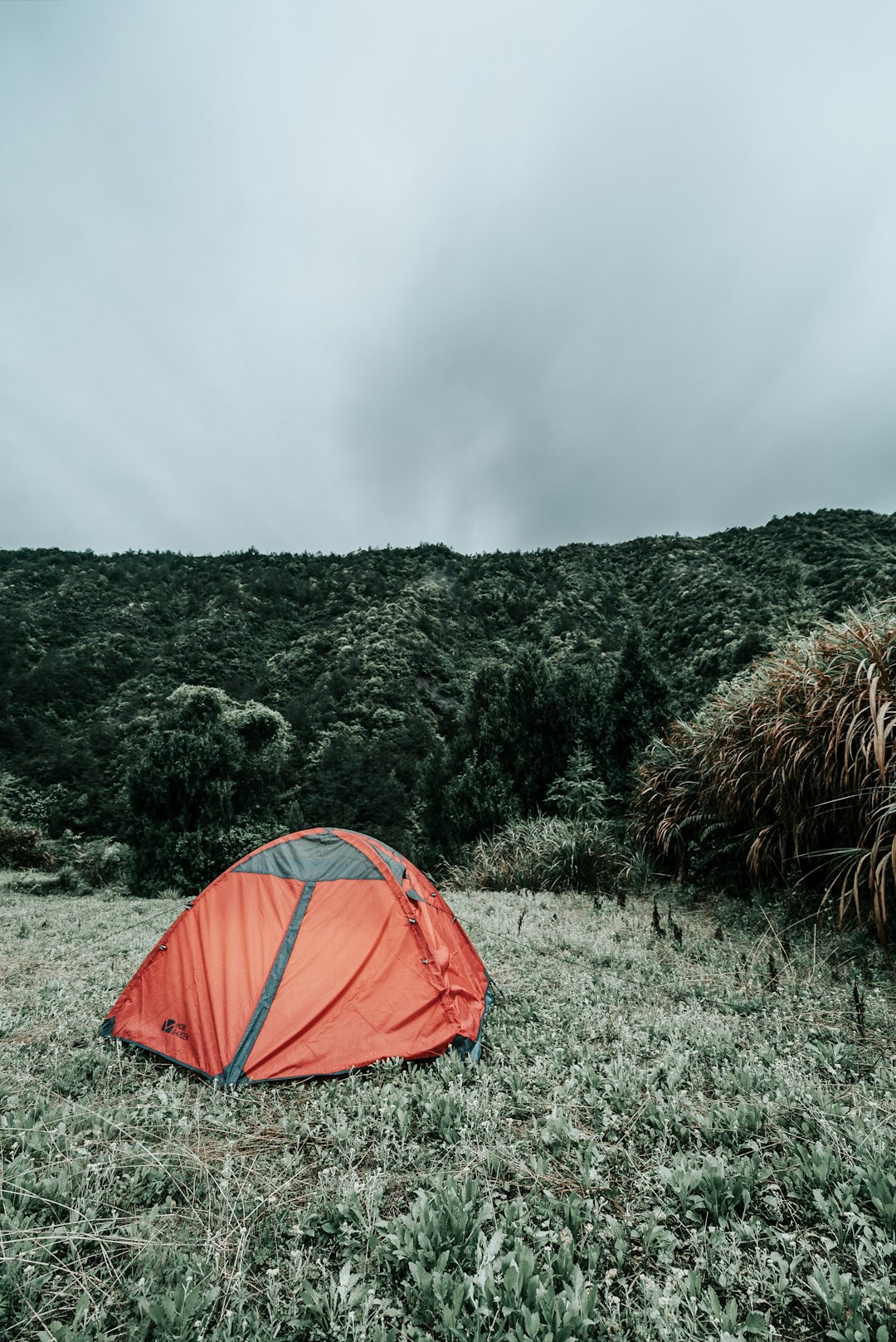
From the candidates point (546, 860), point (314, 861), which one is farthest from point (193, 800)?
point (314, 861)

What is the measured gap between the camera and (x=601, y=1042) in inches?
139

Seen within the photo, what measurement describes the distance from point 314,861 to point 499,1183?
102 inches

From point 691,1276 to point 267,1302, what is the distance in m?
1.42

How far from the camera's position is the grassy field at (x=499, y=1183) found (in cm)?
177

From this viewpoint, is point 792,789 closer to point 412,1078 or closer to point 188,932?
point 412,1078

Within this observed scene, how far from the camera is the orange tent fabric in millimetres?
3451

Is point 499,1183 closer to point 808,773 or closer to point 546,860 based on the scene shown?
point 808,773

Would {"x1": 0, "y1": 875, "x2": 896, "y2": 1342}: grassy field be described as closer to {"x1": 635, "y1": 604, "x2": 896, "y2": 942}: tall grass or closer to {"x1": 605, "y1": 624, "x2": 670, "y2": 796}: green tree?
{"x1": 635, "y1": 604, "x2": 896, "y2": 942}: tall grass

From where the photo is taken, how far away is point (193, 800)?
53.4 feet

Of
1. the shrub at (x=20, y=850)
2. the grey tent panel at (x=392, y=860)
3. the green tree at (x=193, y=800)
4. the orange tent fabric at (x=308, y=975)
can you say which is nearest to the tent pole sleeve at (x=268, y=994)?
the orange tent fabric at (x=308, y=975)

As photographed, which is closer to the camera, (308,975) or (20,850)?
(308,975)

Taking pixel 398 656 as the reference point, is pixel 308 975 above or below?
below

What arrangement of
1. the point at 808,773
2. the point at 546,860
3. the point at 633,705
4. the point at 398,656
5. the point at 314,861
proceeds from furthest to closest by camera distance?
the point at 398,656, the point at 633,705, the point at 546,860, the point at 808,773, the point at 314,861

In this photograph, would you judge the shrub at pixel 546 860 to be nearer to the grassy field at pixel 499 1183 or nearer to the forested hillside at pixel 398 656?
the forested hillside at pixel 398 656
